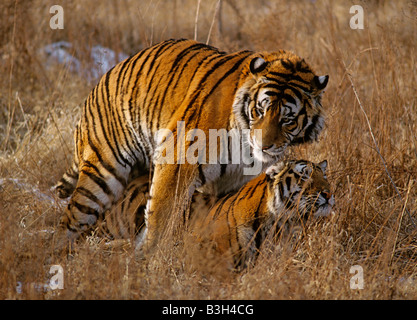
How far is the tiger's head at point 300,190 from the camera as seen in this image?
3342 millimetres

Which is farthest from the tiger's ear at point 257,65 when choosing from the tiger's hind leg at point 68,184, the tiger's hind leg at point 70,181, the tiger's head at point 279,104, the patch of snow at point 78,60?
the patch of snow at point 78,60

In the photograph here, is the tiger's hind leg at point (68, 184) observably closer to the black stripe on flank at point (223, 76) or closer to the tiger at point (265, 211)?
the tiger at point (265, 211)

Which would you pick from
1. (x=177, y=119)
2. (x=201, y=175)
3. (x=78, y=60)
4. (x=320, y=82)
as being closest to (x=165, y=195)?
(x=201, y=175)

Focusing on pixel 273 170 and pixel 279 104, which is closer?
pixel 279 104

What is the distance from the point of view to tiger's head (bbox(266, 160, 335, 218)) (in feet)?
11.0

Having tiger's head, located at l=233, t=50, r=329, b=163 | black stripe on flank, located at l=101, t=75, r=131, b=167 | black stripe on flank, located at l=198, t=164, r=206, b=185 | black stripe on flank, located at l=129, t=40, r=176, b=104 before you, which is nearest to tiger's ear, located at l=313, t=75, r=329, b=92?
tiger's head, located at l=233, t=50, r=329, b=163

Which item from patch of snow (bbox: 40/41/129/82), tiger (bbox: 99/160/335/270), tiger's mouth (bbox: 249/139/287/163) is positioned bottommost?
tiger (bbox: 99/160/335/270)

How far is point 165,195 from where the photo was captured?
11.4ft

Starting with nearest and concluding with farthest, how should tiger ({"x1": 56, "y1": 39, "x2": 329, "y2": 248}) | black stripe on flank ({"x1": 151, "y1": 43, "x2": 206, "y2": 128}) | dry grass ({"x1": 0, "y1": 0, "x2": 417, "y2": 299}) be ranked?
dry grass ({"x1": 0, "y1": 0, "x2": 417, "y2": 299}), tiger ({"x1": 56, "y1": 39, "x2": 329, "y2": 248}), black stripe on flank ({"x1": 151, "y1": 43, "x2": 206, "y2": 128})

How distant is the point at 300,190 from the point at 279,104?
512 mm

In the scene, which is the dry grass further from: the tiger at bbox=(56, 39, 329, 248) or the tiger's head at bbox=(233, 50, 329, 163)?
the tiger's head at bbox=(233, 50, 329, 163)

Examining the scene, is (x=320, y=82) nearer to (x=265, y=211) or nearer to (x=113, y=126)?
(x=265, y=211)

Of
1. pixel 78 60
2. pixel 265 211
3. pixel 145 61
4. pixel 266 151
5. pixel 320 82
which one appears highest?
pixel 78 60

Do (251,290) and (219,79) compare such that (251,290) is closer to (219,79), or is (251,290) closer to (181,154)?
(181,154)
